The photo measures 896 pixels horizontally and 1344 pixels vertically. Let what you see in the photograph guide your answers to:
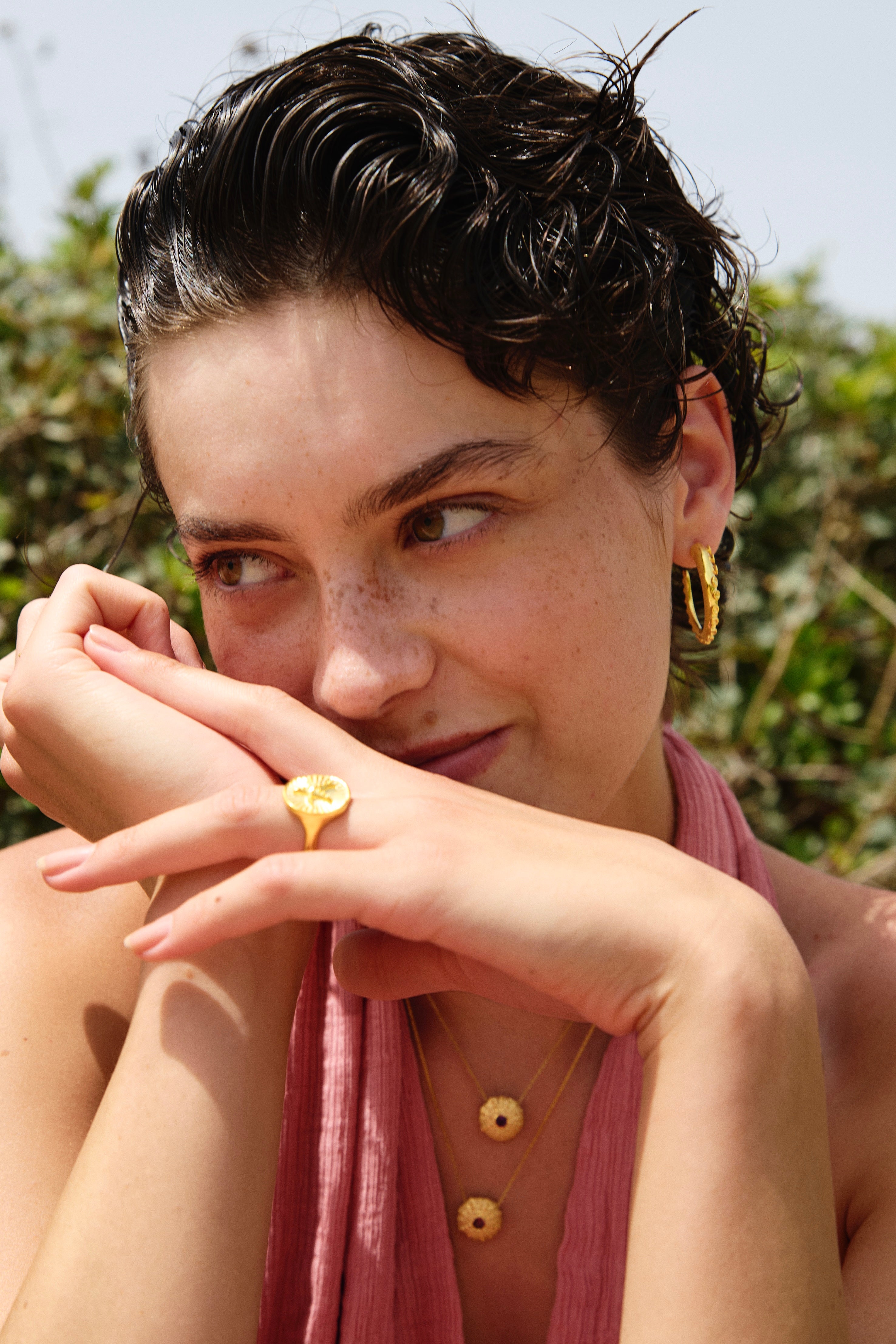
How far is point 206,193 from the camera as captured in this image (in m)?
1.66

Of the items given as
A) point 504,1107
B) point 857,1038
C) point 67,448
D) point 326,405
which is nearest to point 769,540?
point 857,1038

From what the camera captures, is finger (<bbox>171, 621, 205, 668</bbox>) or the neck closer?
finger (<bbox>171, 621, 205, 668</bbox>)

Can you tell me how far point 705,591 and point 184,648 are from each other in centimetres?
98

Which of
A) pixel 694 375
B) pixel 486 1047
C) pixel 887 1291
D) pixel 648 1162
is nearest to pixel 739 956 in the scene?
pixel 648 1162

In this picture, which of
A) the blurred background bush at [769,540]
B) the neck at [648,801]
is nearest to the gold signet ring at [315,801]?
the neck at [648,801]

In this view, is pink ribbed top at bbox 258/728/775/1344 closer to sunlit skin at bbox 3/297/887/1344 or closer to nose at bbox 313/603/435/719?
sunlit skin at bbox 3/297/887/1344

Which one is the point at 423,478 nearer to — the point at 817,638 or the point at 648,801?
the point at 648,801

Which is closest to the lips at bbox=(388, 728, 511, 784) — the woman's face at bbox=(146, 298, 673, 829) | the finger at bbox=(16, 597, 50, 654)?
the woman's face at bbox=(146, 298, 673, 829)

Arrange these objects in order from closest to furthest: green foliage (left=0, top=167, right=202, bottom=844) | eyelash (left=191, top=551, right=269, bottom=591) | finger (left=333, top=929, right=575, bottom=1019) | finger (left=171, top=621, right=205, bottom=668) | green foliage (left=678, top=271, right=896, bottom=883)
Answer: finger (left=333, top=929, right=575, bottom=1019) < eyelash (left=191, top=551, right=269, bottom=591) < finger (left=171, top=621, right=205, bottom=668) < green foliage (left=0, top=167, right=202, bottom=844) < green foliage (left=678, top=271, right=896, bottom=883)

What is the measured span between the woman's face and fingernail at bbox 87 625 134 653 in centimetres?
18

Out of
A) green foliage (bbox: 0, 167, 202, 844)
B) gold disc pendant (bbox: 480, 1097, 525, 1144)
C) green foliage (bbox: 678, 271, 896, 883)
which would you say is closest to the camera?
gold disc pendant (bbox: 480, 1097, 525, 1144)

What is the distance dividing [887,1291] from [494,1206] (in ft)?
2.17

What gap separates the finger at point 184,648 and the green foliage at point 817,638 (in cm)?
212

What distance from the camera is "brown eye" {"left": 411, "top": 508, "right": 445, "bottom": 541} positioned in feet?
5.09
